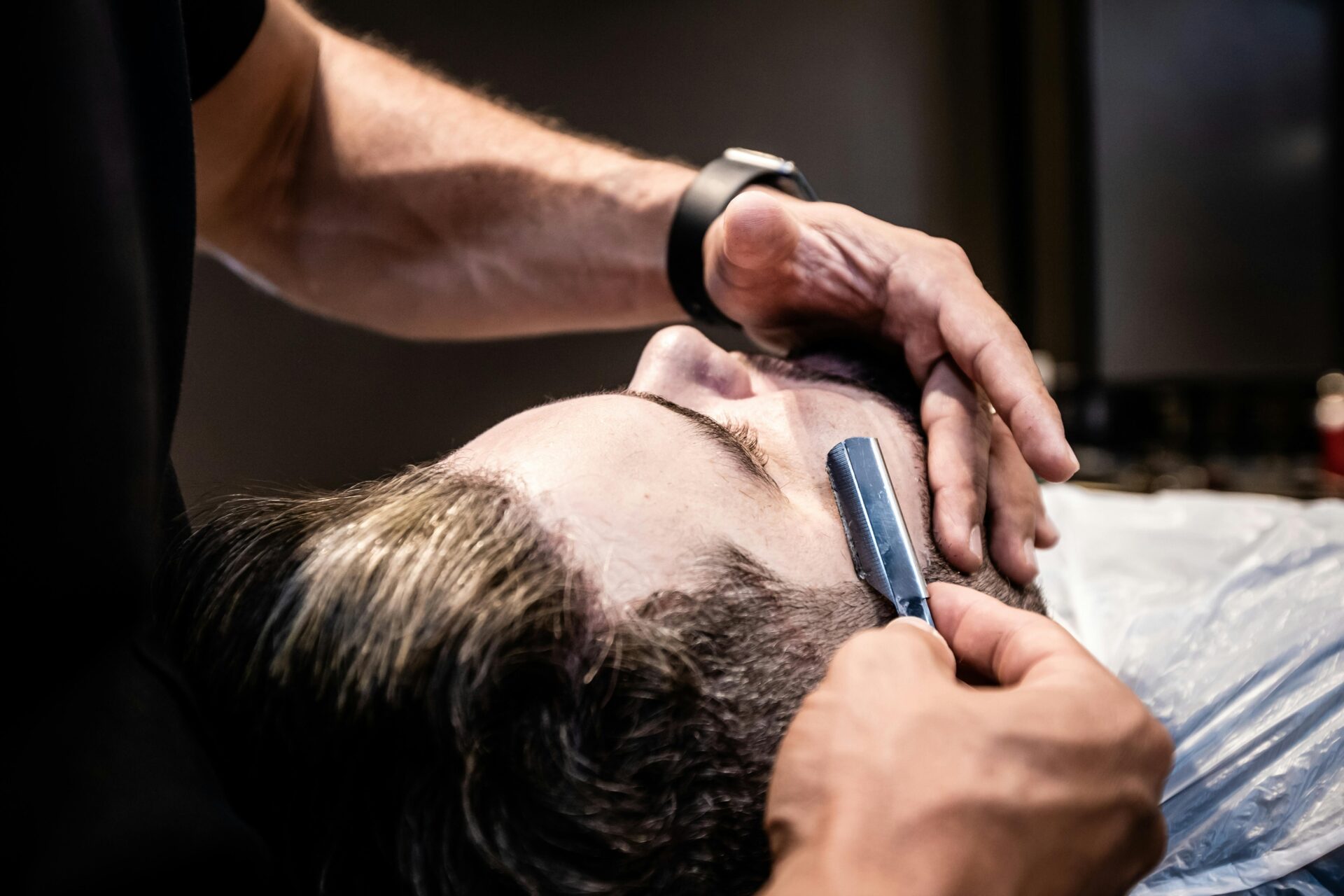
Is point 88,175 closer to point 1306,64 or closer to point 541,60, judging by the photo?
point 541,60

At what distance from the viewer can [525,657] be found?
2.02ft

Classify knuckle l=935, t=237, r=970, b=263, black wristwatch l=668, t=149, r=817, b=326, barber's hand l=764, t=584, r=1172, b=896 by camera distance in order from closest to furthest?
barber's hand l=764, t=584, r=1172, b=896 < knuckle l=935, t=237, r=970, b=263 < black wristwatch l=668, t=149, r=817, b=326

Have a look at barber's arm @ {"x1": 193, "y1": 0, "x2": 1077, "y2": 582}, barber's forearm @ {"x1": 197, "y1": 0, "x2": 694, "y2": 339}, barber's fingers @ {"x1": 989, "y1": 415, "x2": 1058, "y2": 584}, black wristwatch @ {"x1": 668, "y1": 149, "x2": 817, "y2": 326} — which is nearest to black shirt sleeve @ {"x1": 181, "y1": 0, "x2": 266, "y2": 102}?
A: barber's arm @ {"x1": 193, "y1": 0, "x2": 1077, "y2": 582}

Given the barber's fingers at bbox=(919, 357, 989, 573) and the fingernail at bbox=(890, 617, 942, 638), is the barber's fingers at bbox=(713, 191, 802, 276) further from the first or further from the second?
the fingernail at bbox=(890, 617, 942, 638)

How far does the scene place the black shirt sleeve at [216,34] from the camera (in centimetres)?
105

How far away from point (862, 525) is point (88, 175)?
645 millimetres

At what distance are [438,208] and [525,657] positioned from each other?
932 mm

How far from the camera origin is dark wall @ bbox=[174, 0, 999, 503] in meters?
2.05

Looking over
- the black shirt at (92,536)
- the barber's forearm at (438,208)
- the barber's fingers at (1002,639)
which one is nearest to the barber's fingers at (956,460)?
the barber's fingers at (1002,639)

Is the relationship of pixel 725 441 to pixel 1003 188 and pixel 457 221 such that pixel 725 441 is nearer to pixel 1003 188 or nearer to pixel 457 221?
pixel 457 221

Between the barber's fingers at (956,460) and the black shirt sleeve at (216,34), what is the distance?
0.93 metres

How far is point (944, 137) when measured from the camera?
3.58 m

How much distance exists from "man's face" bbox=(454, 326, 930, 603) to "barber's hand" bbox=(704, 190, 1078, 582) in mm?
48

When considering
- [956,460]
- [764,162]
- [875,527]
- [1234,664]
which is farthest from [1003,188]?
[875,527]
